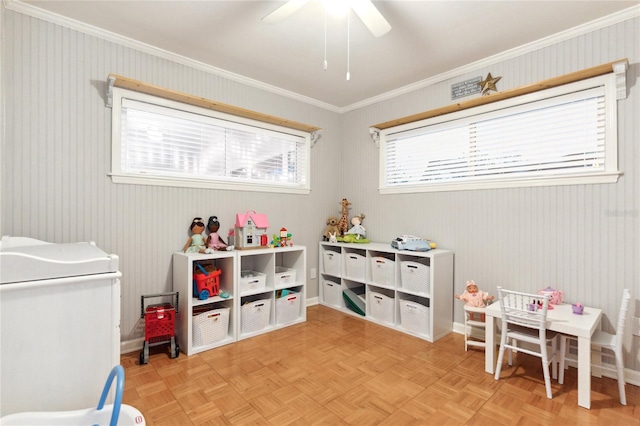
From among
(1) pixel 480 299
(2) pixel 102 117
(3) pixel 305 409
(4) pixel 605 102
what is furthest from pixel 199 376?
(4) pixel 605 102

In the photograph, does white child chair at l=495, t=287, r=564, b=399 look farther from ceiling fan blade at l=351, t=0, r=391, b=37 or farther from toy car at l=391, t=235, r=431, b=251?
ceiling fan blade at l=351, t=0, r=391, b=37

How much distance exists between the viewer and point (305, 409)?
1.90 meters

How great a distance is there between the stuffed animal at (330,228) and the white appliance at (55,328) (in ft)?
9.07

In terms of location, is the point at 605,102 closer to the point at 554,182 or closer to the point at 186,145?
the point at 554,182

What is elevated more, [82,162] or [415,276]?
[82,162]

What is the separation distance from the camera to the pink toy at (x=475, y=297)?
107 inches

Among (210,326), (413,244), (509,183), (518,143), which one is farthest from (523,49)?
(210,326)

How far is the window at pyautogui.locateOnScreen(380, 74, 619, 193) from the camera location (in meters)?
2.37

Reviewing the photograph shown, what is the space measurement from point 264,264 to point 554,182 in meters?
2.65

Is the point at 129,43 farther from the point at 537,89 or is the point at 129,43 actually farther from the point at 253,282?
the point at 537,89

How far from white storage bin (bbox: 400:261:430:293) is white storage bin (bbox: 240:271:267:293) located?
1.36 meters

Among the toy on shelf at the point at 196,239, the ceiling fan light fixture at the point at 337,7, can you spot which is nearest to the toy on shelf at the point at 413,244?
the toy on shelf at the point at 196,239

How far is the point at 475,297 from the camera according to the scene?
2.74 m

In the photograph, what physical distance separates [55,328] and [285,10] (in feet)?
6.49
